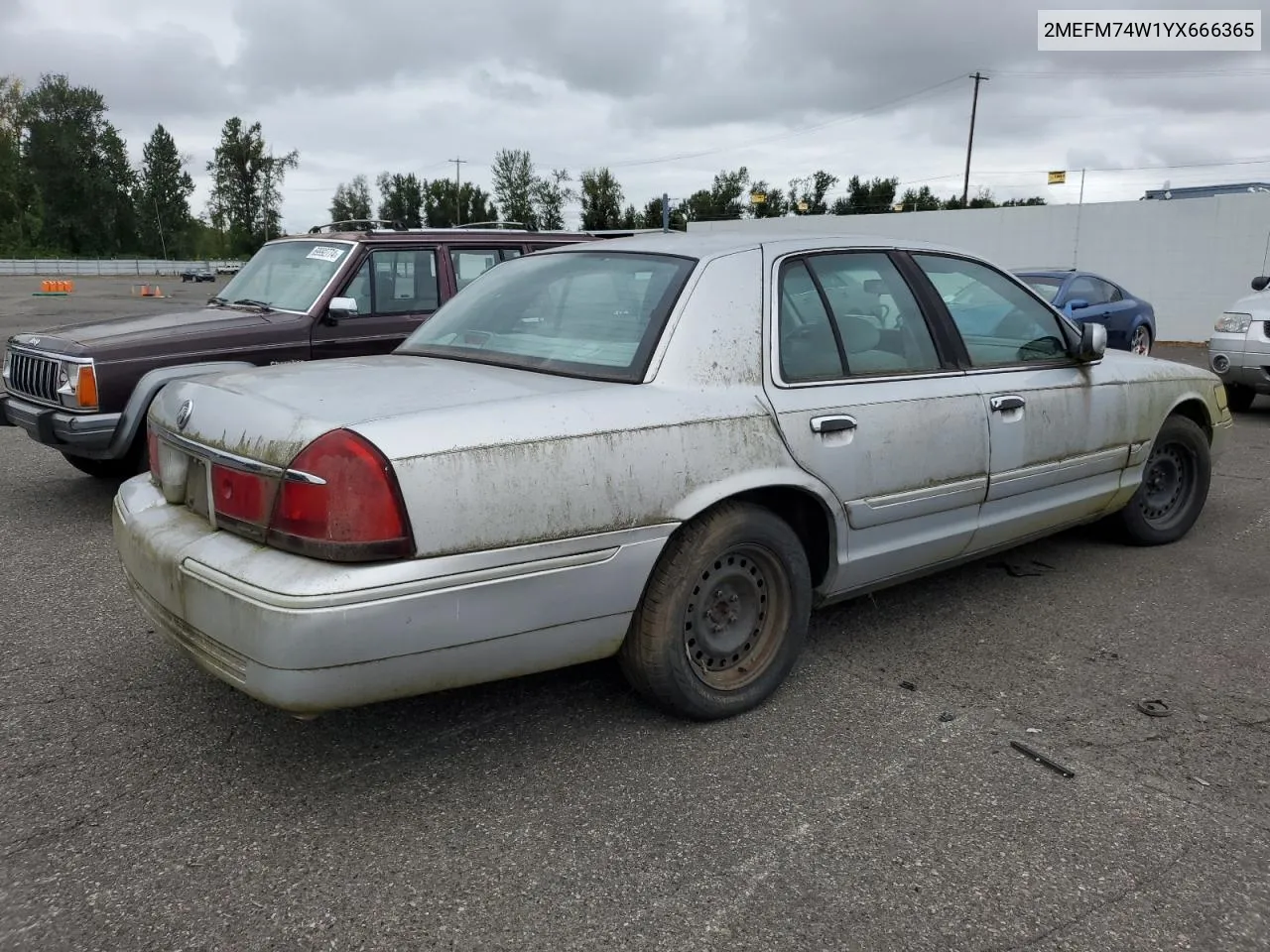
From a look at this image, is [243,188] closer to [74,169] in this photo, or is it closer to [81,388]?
[74,169]

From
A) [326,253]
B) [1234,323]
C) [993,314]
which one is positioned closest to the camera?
[993,314]

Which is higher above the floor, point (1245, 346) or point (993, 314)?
point (993, 314)

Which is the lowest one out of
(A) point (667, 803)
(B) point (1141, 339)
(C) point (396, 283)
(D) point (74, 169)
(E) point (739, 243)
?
(A) point (667, 803)

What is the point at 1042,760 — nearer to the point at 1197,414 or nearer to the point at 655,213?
the point at 1197,414

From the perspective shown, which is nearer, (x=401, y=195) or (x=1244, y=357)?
(x=1244, y=357)

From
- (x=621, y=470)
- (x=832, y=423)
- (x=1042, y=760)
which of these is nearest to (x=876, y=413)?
(x=832, y=423)

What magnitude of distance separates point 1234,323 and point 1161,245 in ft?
43.5

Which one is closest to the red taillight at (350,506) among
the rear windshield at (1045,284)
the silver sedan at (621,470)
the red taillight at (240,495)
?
the silver sedan at (621,470)

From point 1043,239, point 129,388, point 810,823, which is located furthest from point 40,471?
point 1043,239

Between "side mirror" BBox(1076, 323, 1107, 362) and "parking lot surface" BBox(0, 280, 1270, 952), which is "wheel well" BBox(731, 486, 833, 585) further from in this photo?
"side mirror" BBox(1076, 323, 1107, 362)

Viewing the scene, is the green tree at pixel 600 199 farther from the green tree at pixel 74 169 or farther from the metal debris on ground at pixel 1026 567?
the metal debris on ground at pixel 1026 567

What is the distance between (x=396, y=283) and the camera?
22.6 ft

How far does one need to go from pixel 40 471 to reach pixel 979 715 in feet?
21.5

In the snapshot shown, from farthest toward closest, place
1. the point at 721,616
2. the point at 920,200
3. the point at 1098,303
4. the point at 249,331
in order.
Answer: the point at 920,200 → the point at 1098,303 → the point at 249,331 → the point at 721,616
